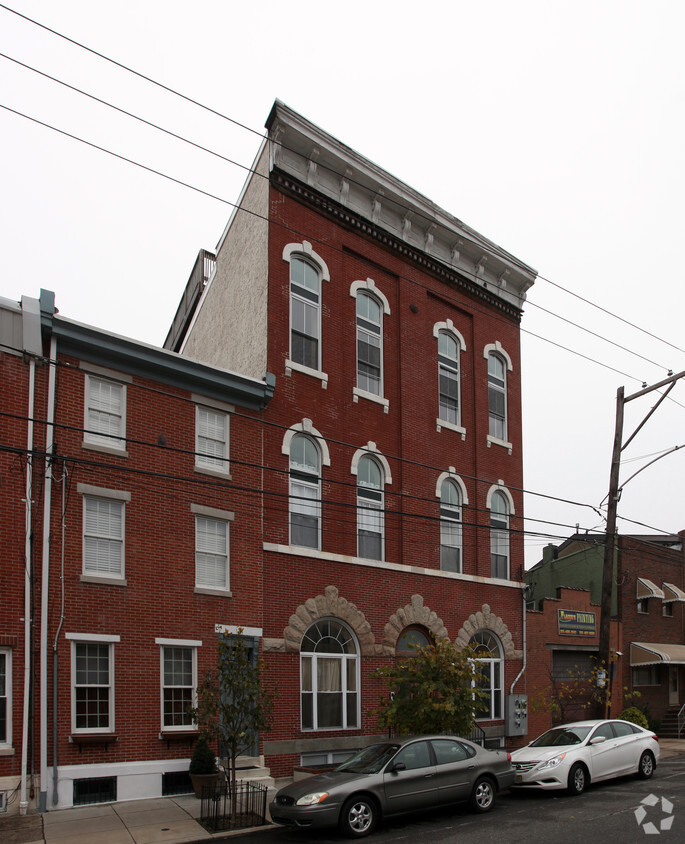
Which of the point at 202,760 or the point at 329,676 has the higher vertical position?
the point at 329,676

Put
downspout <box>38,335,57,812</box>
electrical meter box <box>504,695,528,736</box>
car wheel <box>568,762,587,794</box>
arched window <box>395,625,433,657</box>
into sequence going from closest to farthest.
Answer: downspout <box>38,335,57,812</box>, car wheel <box>568,762,587,794</box>, arched window <box>395,625,433,657</box>, electrical meter box <box>504,695,528,736</box>

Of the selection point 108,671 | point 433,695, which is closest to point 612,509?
point 433,695

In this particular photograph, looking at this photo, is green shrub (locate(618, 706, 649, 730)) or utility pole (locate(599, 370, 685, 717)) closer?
utility pole (locate(599, 370, 685, 717))

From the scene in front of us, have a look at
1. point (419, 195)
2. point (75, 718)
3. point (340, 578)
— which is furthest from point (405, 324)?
point (75, 718)

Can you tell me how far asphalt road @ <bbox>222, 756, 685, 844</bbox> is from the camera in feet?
43.0

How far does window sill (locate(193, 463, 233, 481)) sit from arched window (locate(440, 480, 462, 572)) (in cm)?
761

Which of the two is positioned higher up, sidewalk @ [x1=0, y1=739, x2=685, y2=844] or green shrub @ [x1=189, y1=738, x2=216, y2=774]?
green shrub @ [x1=189, y1=738, x2=216, y2=774]

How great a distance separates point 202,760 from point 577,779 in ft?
24.3

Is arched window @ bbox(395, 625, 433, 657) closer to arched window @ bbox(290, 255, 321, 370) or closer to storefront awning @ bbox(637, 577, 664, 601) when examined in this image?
arched window @ bbox(290, 255, 321, 370)

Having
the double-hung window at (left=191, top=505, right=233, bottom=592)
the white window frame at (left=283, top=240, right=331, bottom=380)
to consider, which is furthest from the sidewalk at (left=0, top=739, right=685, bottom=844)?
the white window frame at (left=283, top=240, right=331, bottom=380)

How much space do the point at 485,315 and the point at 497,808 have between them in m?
16.3

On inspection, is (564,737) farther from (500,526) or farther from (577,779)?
(500,526)

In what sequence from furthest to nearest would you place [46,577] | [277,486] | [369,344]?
[369,344] < [277,486] < [46,577]

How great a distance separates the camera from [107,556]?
17094 mm
